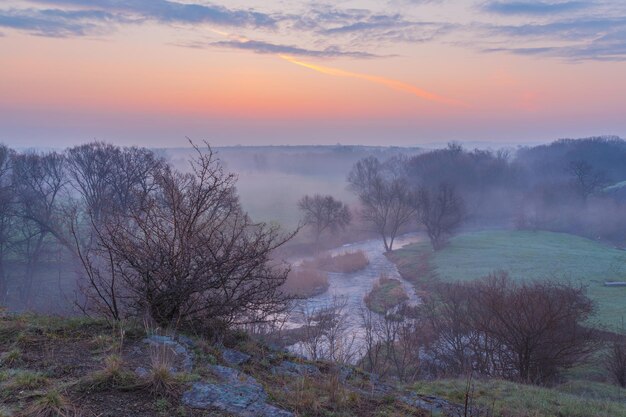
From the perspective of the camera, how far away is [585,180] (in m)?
62.1

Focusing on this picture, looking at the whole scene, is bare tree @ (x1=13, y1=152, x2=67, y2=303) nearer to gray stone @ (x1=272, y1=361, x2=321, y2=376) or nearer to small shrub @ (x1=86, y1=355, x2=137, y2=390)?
gray stone @ (x1=272, y1=361, x2=321, y2=376)

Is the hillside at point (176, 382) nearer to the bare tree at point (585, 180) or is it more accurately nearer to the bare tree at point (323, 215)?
the bare tree at point (323, 215)

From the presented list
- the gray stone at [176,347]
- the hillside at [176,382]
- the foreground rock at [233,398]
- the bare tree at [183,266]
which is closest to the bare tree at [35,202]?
the bare tree at [183,266]

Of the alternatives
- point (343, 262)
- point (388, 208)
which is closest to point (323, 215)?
point (388, 208)

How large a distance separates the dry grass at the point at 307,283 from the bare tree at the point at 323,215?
38.4ft

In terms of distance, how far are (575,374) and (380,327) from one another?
766 cm

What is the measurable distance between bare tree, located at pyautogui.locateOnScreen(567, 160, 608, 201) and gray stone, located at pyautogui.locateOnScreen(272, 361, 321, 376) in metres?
64.0

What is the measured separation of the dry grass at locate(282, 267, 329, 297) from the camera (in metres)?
29.1

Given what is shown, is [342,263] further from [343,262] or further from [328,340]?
[328,340]

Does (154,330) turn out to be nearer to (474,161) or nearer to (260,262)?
(260,262)

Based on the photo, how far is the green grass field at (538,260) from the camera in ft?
85.7

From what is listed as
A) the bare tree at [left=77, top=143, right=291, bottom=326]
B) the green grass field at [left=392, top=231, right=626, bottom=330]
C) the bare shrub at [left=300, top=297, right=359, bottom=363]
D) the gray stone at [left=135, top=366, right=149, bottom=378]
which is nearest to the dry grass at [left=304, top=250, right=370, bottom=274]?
the green grass field at [left=392, top=231, right=626, bottom=330]

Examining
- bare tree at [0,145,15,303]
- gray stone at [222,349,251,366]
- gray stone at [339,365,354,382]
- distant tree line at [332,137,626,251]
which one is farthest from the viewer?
distant tree line at [332,137,626,251]

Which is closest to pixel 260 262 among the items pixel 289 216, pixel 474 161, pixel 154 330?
pixel 154 330
